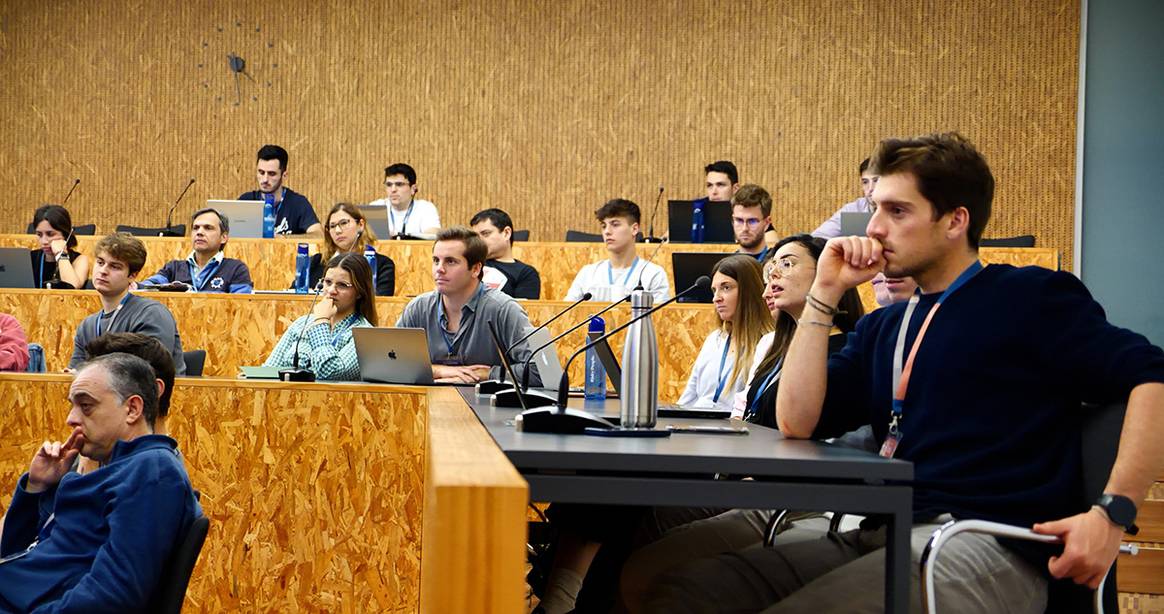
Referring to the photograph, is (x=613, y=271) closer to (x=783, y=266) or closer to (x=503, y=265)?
(x=503, y=265)

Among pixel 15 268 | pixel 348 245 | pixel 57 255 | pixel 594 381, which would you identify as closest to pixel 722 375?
pixel 594 381

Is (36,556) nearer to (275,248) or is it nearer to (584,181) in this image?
(275,248)

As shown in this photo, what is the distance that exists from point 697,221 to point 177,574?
5.61m

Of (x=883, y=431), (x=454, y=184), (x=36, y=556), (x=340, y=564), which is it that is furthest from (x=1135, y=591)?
(x=454, y=184)

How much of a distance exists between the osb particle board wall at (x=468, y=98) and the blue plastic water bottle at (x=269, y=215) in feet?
5.22

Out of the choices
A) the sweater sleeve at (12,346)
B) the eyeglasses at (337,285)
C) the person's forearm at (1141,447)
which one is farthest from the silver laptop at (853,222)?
the person's forearm at (1141,447)

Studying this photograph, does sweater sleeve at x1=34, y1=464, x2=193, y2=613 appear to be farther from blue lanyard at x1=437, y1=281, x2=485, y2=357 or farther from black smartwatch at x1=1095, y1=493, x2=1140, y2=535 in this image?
blue lanyard at x1=437, y1=281, x2=485, y2=357

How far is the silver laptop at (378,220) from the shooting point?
7.75m

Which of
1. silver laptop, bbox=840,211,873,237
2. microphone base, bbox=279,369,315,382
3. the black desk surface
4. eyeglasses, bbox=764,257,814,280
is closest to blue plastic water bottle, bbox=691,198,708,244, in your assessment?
silver laptop, bbox=840,211,873,237

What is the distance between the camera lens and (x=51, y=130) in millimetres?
10250

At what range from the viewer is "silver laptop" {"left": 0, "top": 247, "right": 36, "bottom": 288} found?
6367 mm

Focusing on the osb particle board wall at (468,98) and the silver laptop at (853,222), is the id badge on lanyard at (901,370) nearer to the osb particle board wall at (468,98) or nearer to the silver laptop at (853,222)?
the silver laptop at (853,222)

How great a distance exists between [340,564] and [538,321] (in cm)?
184

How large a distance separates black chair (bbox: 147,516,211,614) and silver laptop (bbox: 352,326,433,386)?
179cm
